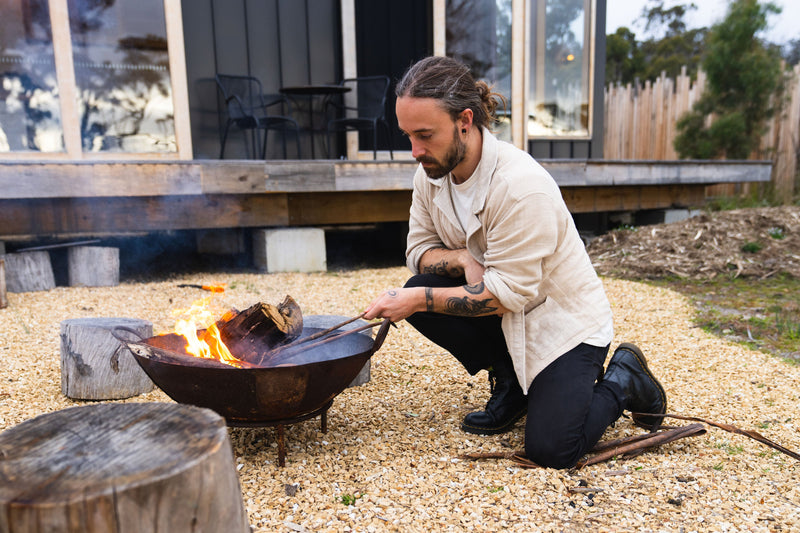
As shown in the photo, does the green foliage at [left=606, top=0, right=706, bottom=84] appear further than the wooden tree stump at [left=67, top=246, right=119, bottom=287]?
Yes

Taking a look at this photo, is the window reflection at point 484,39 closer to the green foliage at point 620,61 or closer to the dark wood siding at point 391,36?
the dark wood siding at point 391,36

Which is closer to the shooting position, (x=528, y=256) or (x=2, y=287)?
(x=528, y=256)

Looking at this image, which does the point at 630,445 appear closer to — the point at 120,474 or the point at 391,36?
the point at 120,474

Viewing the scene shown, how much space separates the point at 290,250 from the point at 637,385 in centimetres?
361

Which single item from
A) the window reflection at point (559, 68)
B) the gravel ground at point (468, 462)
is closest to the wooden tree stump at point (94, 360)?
the gravel ground at point (468, 462)

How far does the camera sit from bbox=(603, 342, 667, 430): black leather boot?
2.32 meters

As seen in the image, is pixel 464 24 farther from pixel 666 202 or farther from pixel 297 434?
pixel 297 434

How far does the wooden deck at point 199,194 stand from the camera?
443 cm

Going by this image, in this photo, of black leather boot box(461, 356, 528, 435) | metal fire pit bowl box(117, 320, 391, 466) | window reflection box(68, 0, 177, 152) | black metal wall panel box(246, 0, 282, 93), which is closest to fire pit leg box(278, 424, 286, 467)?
metal fire pit bowl box(117, 320, 391, 466)

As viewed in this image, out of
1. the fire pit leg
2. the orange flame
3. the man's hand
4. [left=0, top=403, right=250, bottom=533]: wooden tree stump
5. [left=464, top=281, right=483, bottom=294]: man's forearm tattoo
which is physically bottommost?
the fire pit leg

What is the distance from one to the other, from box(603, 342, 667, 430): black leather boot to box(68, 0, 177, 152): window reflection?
503 cm

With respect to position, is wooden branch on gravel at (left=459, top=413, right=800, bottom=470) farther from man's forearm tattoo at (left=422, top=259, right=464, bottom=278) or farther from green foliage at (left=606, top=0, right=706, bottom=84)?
green foliage at (left=606, top=0, right=706, bottom=84)

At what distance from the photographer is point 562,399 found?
6.85 feet

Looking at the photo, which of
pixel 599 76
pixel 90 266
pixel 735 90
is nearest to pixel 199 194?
pixel 90 266
